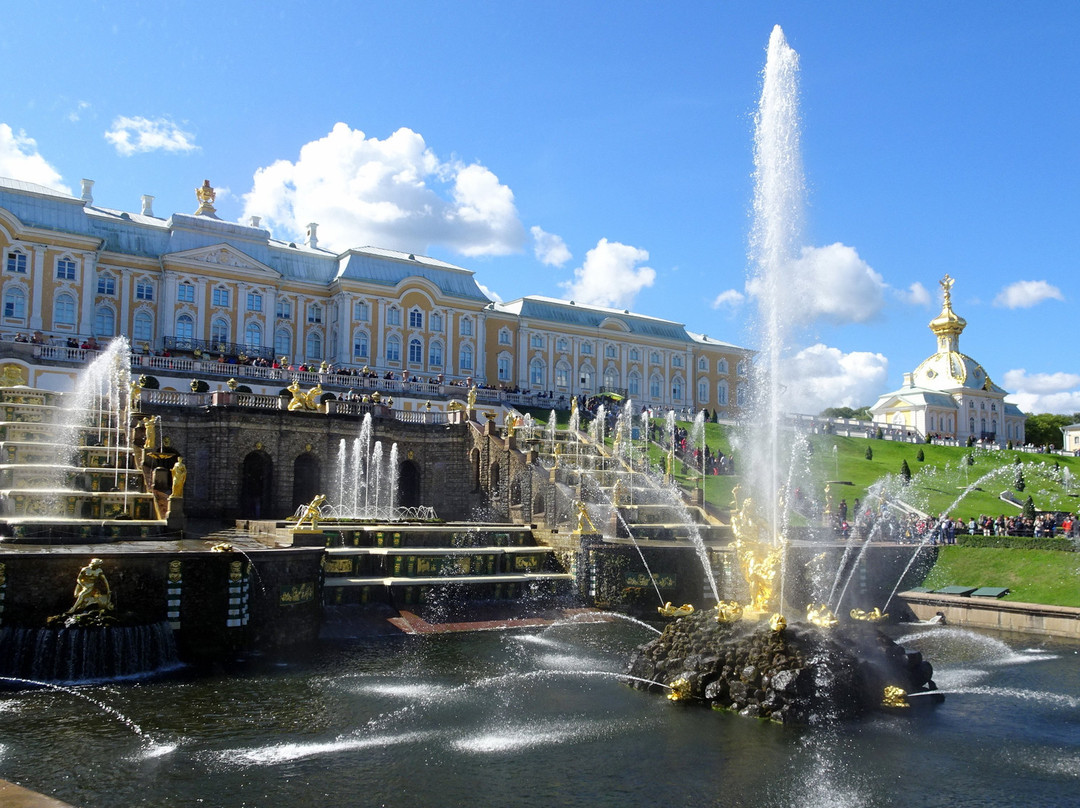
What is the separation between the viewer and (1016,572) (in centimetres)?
3023

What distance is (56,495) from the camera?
24.3 metres

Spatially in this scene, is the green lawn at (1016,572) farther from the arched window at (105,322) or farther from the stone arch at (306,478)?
the arched window at (105,322)

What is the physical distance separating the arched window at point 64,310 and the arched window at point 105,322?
65.7 inches

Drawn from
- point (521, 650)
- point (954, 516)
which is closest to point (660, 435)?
point (954, 516)

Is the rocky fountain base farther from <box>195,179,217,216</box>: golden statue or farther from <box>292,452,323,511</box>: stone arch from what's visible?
<box>195,179,217,216</box>: golden statue

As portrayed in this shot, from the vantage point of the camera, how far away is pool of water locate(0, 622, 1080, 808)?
11.7 m

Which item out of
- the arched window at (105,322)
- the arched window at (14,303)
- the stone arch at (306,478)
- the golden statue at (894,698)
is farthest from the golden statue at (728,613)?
the arched window at (105,322)

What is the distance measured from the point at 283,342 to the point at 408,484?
2321 centimetres

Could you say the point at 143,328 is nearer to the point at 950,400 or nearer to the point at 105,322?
the point at 105,322

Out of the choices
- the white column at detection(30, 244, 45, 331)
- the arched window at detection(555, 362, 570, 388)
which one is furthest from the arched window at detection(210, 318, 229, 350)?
the arched window at detection(555, 362, 570, 388)

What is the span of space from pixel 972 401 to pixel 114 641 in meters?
92.5

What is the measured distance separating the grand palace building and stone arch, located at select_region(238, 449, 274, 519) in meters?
9.35

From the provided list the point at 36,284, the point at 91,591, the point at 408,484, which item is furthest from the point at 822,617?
the point at 36,284

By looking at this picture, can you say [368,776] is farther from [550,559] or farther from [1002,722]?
[550,559]
